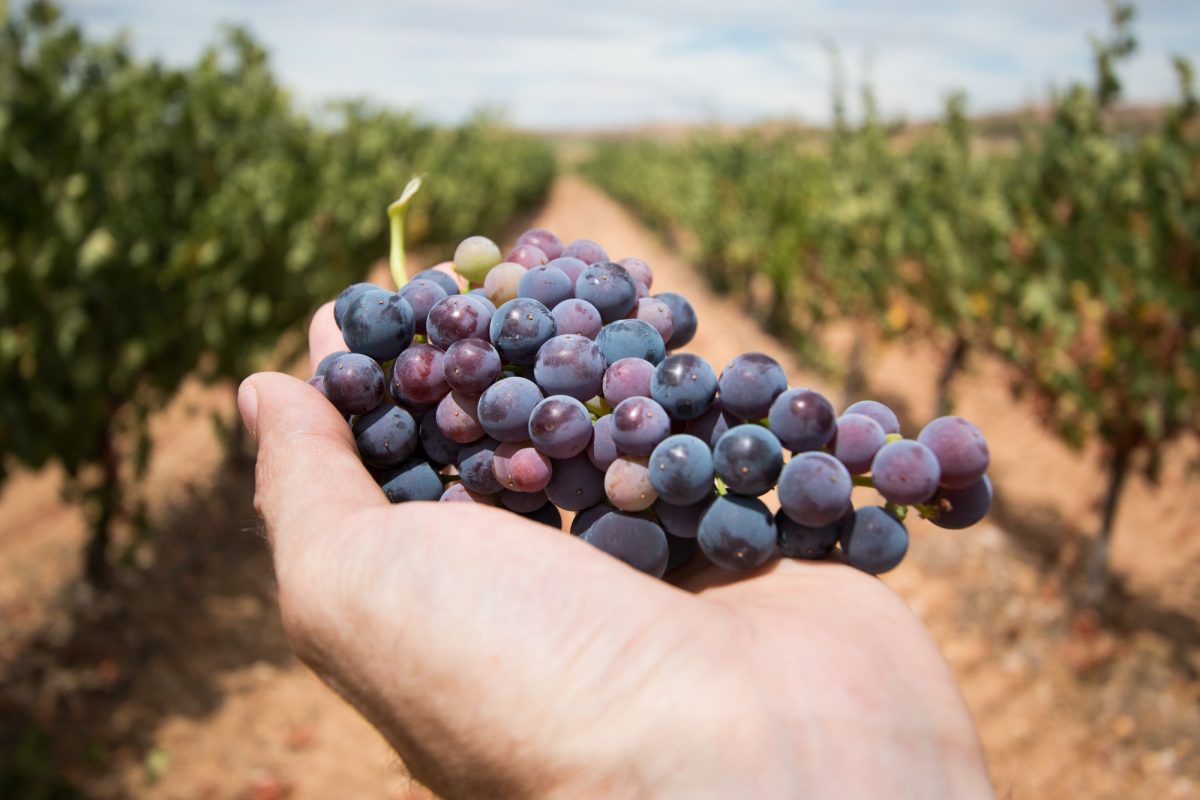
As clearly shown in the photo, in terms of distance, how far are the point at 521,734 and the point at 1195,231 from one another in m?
5.07

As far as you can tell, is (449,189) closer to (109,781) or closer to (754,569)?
(109,781)

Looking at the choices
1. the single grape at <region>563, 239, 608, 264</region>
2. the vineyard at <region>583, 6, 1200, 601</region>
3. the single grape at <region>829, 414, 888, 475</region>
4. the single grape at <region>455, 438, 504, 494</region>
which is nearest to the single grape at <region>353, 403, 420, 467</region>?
the single grape at <region>455, 438, 504, 494</region>

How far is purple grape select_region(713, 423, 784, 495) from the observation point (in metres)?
1.32

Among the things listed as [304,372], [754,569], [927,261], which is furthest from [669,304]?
[304,372]

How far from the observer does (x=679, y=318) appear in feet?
6.18

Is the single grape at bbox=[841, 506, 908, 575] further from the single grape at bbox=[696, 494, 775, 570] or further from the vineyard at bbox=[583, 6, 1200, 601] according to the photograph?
the vineyard at bbox=[583, 6, 1200, 601]

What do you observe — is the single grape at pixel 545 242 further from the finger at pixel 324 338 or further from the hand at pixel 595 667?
the hand at pixel 595 667

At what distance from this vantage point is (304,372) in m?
10.0

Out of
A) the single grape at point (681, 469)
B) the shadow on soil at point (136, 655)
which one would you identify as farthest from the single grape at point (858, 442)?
the shadow on soil at point (136, 655)

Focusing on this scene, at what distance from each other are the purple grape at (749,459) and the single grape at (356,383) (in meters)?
0.71

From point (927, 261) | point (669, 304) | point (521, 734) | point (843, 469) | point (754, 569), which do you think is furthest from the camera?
point (927, 261)

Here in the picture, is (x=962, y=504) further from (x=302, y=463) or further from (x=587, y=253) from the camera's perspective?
(x=302, y=463)

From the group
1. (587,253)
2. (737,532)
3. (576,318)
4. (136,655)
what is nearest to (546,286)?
(576,318)

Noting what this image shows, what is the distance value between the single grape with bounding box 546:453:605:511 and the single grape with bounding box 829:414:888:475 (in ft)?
1.47
